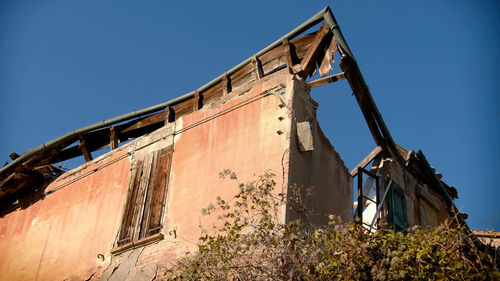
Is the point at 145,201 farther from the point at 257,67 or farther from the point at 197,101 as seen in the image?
the point at 257,67

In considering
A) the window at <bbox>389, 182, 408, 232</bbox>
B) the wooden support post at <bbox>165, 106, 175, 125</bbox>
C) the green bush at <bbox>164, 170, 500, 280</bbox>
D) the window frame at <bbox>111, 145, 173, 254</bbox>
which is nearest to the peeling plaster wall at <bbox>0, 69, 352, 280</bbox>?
the window frame at <bbox>111, 145, 173, 254</bbox>

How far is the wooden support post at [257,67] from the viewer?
9.32 metres

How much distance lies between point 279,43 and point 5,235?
7334 millimetres

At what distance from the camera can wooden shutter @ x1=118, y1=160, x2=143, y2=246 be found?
924 cm

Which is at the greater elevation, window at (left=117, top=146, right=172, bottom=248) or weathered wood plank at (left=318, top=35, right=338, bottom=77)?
weathered wood plank at (left=318, top=35, right=338, bottom=77)

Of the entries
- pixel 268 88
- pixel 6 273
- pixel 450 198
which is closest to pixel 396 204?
pixel 450 198

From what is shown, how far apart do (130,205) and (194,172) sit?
Result: 4.87ft

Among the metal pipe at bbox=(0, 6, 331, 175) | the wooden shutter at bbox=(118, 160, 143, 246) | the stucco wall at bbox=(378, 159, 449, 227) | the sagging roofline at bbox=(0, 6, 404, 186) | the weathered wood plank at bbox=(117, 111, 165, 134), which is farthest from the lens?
the weathered wood plank at bbox=(117, 111, 165, 134)

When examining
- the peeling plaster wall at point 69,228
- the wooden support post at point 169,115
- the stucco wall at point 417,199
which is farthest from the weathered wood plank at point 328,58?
the peeling plaster wall at point 69,228

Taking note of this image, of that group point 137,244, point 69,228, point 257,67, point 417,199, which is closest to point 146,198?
point 137,244

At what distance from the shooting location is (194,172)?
8.94 m

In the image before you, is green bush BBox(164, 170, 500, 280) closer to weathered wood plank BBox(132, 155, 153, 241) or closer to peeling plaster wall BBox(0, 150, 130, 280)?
weathered wood plank BBox(132, 155, 153, 241)

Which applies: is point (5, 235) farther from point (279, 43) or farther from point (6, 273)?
point (279, 43)

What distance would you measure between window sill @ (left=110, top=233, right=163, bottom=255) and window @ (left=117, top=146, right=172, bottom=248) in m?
0.02
